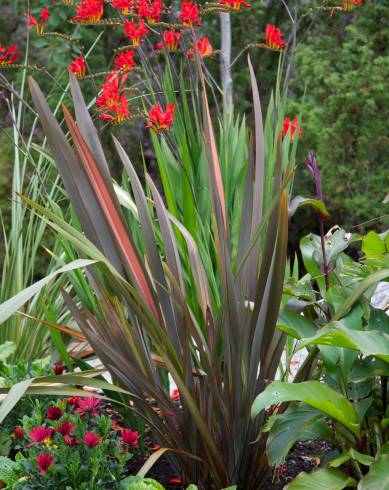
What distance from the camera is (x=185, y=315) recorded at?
192 cm

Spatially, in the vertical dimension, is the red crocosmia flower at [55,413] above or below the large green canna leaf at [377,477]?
above

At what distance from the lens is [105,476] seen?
1913 millimetres

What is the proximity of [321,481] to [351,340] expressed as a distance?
36cm

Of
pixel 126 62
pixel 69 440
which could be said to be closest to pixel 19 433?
pixel 69 440

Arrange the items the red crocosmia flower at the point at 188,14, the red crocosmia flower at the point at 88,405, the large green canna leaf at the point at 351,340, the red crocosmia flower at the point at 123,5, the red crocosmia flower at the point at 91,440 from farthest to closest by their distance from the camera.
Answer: the red crocosmia flower at the point at 188,14
the red crocosmia flower at the point at 123,5
the red crocosmia flower at the point at 88,405
the red crocosmia flower at the point at 91,440
the large green canna leaf at the point at 351,340

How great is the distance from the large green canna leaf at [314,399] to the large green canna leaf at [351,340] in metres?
0.11

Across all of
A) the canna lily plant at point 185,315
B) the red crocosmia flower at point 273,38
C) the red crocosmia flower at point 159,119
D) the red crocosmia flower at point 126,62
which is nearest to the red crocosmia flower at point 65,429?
the canna lily plant at point 185,315

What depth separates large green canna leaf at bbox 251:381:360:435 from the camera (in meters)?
1.74

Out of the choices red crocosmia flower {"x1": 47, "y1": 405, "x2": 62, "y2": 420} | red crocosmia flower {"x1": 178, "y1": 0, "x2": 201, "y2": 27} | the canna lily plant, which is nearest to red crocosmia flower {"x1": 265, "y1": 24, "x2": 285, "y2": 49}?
red crocosmia flower {"x1": 178, "y1": 0, "x2": 201, "y2": 27}

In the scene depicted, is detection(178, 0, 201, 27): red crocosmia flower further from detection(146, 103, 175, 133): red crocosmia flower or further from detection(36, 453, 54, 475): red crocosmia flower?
detection(36, 453, 54, 475): red crocosmia flower

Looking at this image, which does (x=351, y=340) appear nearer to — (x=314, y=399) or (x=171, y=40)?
(x=314, y=399)

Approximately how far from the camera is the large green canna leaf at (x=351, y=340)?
171cm

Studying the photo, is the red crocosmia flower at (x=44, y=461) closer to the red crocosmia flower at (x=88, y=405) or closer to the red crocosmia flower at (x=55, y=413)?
the red crocosmia flower at (x=55, y=413)

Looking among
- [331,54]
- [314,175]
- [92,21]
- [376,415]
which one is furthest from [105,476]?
[331,54]
